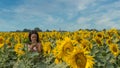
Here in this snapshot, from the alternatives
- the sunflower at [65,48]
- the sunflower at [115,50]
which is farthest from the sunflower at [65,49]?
the sunflower at [115,50]

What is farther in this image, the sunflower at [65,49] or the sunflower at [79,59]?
the sunflower at [65,49]

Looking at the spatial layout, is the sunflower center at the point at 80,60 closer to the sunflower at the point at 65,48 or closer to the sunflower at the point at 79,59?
the sunflower at the point at 79,59

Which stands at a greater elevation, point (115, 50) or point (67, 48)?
point (67, 48)

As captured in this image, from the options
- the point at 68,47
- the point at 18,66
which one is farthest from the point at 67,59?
the point at 18,66

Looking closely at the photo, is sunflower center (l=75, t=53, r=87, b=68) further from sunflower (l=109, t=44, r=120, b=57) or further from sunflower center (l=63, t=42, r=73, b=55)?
sunflower (l=109, t=44, r=120, b=57)

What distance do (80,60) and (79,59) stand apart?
14mm

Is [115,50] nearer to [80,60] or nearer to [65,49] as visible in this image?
[65,49]

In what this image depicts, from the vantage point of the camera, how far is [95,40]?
1114 cm

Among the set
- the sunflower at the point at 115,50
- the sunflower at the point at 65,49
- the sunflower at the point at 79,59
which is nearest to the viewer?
the sunflower at the point at 79,59

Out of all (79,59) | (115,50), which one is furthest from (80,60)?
(115,50)

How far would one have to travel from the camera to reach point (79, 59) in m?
3.81

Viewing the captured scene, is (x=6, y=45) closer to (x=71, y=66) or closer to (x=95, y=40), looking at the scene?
(x=95, y=40)

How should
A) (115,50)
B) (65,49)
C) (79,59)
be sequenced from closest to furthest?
(79,59), (65,49), (115,50)

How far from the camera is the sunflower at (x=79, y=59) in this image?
12.2 ft
